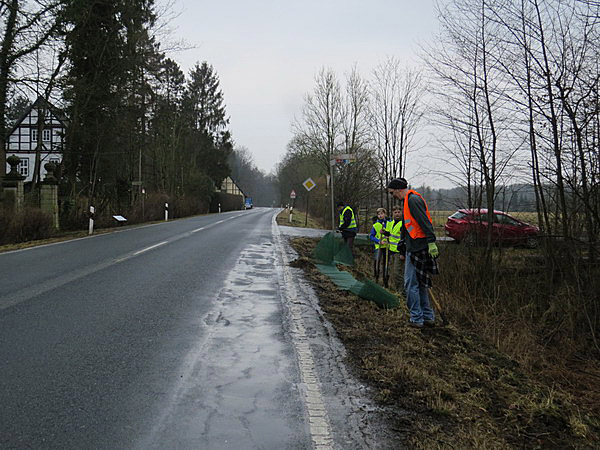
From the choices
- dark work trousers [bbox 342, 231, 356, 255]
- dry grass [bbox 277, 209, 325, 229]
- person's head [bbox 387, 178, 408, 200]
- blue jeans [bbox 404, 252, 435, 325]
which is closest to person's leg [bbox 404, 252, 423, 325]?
blue jeans [bbox 404, 252, 435, 325]

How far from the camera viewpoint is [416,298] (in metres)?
6.09

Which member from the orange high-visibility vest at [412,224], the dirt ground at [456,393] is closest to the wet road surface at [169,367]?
the dirt ground at [456,393]

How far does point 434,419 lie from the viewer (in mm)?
3387

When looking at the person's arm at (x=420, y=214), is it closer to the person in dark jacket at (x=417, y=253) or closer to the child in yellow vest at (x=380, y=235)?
the person in dark jacket at (x=417, y=253)

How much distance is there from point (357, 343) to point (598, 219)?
444 cm

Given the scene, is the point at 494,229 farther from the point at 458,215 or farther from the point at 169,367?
the point at 169,367

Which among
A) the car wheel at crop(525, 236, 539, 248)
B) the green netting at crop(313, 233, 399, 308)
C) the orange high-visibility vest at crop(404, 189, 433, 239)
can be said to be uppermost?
the orange high-visibility vest at crop(404, 189, 433, 239)

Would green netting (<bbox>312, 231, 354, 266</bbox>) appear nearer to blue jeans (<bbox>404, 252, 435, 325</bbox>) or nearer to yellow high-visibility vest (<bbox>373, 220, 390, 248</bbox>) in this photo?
yellow high-visibility vest (<bbox>373, 220, 390, 248</bbox>)

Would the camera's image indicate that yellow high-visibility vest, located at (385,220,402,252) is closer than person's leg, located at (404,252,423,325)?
No

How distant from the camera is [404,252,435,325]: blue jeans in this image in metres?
6.11

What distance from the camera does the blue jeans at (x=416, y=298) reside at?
6.11 metres

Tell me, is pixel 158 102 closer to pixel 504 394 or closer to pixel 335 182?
pixel 335 182

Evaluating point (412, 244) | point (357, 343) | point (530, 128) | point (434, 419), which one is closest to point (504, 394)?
point (434, 419)

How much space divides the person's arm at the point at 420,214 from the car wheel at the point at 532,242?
420cm
